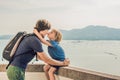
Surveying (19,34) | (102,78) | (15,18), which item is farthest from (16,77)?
(15,18)

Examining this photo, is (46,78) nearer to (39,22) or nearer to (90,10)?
(39,22)

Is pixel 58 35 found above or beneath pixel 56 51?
above

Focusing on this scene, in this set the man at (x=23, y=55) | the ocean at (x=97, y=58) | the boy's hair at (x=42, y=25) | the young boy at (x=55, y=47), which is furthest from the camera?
the ocean at (x=97, y=58)

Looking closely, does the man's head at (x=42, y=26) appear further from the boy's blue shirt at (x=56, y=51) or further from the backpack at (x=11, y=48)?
the boy's blue shirt at (x=56, y=51)

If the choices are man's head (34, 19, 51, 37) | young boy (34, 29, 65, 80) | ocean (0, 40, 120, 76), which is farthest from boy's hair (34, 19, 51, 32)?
ocean (0, 40, 120, 76)

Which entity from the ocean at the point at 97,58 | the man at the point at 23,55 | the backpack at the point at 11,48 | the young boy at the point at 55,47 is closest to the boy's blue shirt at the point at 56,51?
the young boy at the point at 55,47

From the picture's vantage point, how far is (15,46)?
8.63 ft

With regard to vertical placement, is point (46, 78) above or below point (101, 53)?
above

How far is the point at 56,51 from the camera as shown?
374 centimetres

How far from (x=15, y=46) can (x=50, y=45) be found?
108 centimetres

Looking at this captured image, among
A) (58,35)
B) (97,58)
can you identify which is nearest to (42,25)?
(58,35)

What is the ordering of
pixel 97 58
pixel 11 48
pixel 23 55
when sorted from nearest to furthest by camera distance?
pixel 23 55, pixel 11 48, pixel 97 58

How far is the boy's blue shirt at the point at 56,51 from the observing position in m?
3.72

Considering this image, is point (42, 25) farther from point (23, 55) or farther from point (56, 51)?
point (56, 51)
